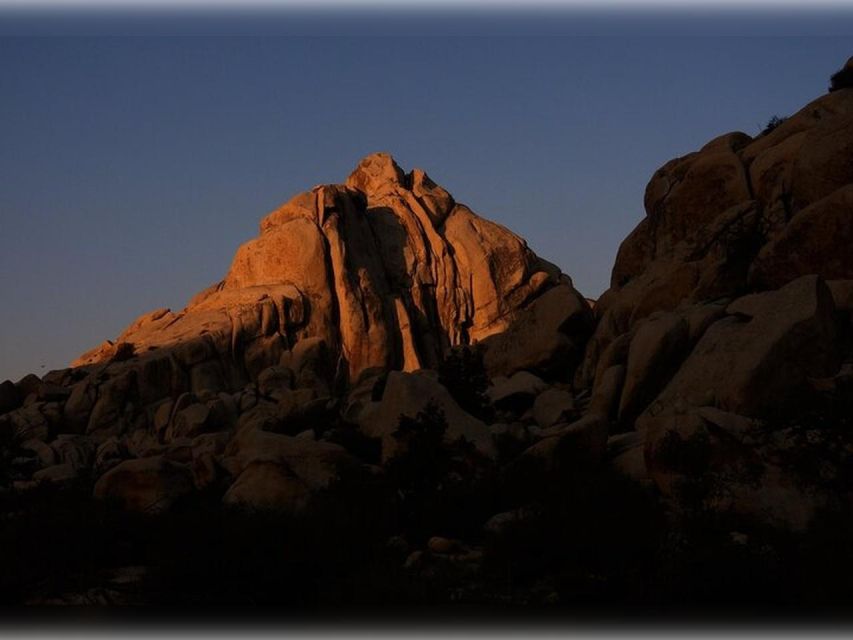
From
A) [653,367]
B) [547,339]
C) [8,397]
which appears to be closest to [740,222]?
[653,367]

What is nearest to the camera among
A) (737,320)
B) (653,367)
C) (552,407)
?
(737,320)

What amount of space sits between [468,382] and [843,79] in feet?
39.4

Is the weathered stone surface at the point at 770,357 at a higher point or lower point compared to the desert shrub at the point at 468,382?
lower

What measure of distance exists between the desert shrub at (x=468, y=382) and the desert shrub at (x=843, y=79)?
11113 mm

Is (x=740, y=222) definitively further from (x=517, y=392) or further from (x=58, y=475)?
(x=58, y=475)

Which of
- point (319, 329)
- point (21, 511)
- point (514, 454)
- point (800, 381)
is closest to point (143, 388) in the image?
point (319, 329)

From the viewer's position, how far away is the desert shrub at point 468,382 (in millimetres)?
27656

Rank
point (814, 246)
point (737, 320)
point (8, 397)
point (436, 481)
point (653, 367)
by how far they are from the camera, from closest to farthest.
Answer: point (436, 481)
point (737, 320)
point (653, 367)
point (814, 246)
point (8, 397)

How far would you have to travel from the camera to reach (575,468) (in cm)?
2141

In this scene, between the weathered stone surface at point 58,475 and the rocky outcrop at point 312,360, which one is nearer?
the rocky outcrop at point 312,360

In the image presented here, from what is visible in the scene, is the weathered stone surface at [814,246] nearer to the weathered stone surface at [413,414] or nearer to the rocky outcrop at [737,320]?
the rocky outcrop at [737,320]

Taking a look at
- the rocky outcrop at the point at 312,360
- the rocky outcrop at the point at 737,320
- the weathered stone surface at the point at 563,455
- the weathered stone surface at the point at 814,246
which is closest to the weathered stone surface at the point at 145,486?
the rocky outcrop at the point at 312,360

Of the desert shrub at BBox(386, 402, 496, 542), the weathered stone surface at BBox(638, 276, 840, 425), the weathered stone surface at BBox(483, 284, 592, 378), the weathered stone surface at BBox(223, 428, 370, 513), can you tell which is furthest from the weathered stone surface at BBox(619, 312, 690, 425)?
the weathered stone surface at BBox(223, 428, 370, 513)

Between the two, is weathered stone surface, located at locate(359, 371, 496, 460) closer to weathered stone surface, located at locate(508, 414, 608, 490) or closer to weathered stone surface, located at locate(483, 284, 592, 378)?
weathered stone surface, located at locate(508, 414, 608, 490)
